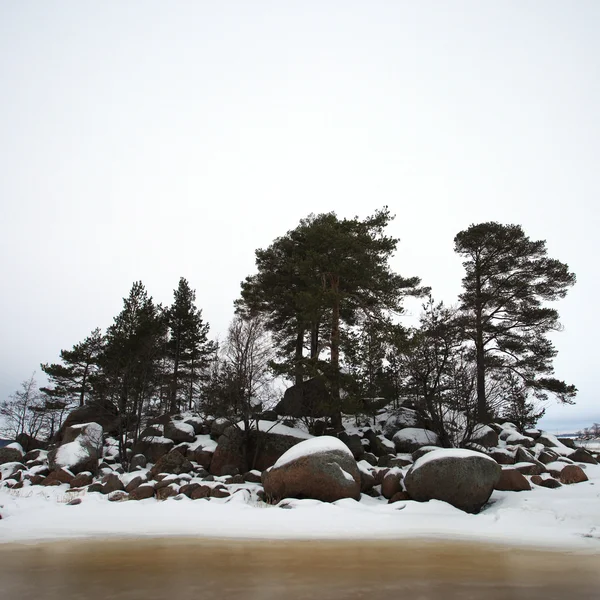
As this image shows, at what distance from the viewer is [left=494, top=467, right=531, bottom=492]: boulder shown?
13.5 meters

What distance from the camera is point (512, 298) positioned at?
25359 mm

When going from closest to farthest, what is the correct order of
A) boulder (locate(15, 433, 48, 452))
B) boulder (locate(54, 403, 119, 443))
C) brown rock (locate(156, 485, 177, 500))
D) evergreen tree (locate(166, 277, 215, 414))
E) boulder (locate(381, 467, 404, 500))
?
boulder (locate(381, 467, 404, 500)) < brown rock (locate(156, 485, 177, 500)) < boulder (locate(54, 403, 119, 443)) < boulder (locate(15, 433, 48, 452)) < evergreen tree (locate(166, 277, 215, 414))

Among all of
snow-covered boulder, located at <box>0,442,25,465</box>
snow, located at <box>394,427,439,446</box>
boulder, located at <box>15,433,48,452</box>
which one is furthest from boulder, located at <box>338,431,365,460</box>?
boulder, located at <box>15,433,48,452</box>

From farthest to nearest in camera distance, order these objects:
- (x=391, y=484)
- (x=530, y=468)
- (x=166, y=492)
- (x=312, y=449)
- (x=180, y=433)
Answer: (x=180, y=433) → (x=530, y=468) → (x=166, y=492) → (x=391, y=484) → (x=312, y=449)

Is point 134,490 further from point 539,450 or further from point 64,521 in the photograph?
point 539,450

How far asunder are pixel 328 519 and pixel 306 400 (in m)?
10.7

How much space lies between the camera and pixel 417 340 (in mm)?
18656

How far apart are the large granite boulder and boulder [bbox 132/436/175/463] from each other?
10.0 feet

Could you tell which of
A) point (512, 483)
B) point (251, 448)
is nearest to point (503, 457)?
point (512, 483)

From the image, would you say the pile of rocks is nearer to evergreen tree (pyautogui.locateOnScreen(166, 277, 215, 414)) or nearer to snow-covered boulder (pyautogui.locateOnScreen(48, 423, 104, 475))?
snow-covered boulder (pyautogui.locateOnScreen(48, 423, 104, 475))

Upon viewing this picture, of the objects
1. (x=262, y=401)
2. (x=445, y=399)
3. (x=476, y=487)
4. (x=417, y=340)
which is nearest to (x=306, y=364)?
(x=262, y=401)

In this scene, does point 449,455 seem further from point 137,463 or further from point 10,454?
point 10,454

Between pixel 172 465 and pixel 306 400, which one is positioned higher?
pixel 306 400

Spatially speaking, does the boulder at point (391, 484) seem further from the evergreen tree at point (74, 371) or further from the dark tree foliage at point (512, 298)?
the evergreen tree at point (74, 371)
